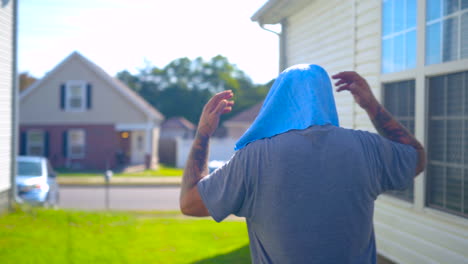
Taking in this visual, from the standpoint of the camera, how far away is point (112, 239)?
727cm

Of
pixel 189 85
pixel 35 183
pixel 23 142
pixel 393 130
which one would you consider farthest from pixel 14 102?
pixel 189 85

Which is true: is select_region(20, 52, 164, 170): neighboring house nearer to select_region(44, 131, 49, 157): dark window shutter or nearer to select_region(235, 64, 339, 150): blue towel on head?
select_region(44, 131, 49, 157): dark window shutter

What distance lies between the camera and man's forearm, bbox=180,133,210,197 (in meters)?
1.82

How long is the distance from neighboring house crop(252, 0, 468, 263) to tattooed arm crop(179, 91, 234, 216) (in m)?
2.31

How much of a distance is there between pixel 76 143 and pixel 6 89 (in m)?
16.7

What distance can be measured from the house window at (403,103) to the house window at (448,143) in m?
0.29

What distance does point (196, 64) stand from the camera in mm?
61281

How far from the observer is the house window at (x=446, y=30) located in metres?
3.37

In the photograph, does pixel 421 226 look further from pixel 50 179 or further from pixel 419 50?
pixel 50 179

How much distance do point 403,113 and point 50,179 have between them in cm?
932

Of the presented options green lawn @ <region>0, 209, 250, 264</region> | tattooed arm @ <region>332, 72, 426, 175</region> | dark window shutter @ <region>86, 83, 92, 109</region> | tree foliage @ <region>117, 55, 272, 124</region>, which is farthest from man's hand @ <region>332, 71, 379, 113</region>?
tree foliage @ <region>117, 55, 272, 124</region>

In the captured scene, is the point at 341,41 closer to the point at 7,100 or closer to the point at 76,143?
the point at 7,100

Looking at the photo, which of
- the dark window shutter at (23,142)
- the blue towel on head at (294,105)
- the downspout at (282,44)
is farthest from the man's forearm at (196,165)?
the dark window shutter at (23,142)

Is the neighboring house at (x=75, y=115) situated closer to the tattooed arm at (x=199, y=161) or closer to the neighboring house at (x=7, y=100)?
the neighboring house at (x=7, y=100)
